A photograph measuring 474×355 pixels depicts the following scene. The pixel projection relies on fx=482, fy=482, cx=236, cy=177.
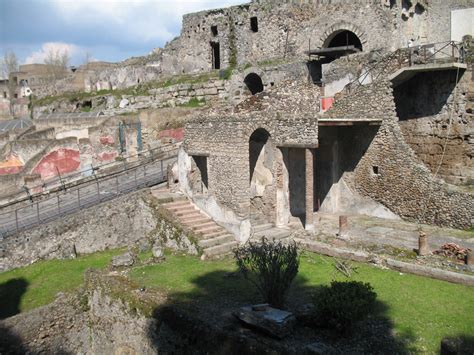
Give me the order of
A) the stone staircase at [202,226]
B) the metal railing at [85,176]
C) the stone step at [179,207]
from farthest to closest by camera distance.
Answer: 1. the metal railing at [85,176]
2. the stone step at [179,207]
3. the stone staircase at [202,226]

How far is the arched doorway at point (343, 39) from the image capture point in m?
20.3

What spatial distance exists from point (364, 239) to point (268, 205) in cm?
305

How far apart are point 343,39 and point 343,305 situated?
1628 cm

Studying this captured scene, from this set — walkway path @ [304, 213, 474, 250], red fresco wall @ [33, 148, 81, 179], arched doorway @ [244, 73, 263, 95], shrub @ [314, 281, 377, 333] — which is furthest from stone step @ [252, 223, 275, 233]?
red fresco wall @ [33, 148, 81, 179]

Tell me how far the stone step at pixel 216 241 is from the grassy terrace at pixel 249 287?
1.53ft

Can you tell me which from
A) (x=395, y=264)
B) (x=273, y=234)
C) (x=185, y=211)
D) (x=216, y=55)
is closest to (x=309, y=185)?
(x=273, y=234)

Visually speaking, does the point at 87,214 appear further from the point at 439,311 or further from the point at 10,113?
the point at 10,113

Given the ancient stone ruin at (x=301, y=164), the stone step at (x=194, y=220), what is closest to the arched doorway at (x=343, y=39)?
the ancient stone ruin at (x=301, y=164)

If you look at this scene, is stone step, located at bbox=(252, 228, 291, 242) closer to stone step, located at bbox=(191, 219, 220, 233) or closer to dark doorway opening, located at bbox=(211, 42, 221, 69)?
stone step, located at bbox=(191, 219, 220, 233)

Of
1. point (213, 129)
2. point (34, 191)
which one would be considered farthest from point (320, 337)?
point (34, 191)

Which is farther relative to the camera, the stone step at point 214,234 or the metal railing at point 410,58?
the metal railing at point 410,58

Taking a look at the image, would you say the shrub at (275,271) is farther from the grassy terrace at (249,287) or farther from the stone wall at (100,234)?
the stone wall at (100,234)

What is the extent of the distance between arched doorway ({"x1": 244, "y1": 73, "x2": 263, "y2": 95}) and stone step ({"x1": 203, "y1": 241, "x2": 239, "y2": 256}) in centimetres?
947

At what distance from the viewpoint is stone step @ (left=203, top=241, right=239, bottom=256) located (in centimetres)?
1200
